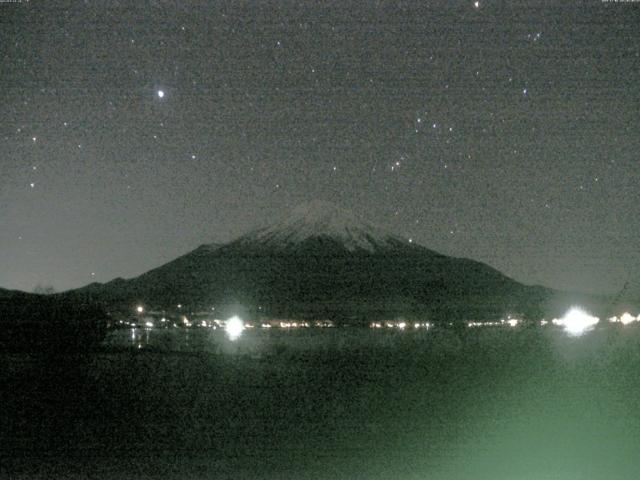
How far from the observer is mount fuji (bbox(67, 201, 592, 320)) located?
380 ft

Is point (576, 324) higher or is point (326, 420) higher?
point (576, 324)

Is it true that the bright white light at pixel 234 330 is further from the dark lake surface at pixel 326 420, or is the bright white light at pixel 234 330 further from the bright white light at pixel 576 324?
the dark lake surface at pixel 326 420

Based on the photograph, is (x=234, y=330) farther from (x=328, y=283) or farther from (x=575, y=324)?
(x=328, y=283)

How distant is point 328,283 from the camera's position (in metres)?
142

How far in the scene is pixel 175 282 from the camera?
139 meters

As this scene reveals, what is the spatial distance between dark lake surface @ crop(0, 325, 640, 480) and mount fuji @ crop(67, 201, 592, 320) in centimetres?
7655

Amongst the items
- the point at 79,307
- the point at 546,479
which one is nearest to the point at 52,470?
the point at 546,479

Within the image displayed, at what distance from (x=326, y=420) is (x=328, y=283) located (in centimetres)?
12893

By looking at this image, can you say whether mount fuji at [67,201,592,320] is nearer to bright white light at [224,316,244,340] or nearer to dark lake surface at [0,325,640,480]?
bright white light at [224,316,244,340]

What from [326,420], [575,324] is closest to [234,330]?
[575,324]

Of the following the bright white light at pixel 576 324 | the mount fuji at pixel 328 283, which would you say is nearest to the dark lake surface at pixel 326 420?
the bright white light at pixel 576 324

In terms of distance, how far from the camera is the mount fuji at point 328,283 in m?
116

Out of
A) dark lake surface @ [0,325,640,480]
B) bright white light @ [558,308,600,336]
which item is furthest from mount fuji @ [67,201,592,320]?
dark lake surface @ [0,325,640,480]

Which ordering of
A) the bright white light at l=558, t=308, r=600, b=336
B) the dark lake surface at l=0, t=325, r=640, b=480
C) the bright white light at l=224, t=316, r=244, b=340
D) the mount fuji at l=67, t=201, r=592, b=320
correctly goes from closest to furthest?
1. the dark lake surface at l=0, t=325, r=640, b=480
2. the bright white light at l=558, t=308, r=600, b=336
3. the bright white light at l=224, t=316, r=244, b=340
4. the mount fuji at l=67, t=201, r=592, b=320
